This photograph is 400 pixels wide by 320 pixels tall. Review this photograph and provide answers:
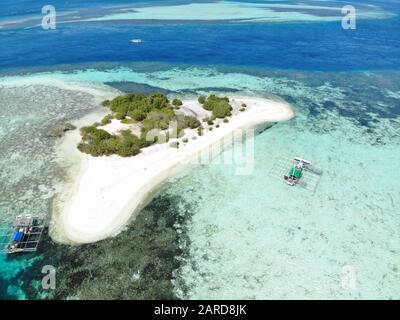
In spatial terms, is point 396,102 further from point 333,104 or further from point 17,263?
point 17,263

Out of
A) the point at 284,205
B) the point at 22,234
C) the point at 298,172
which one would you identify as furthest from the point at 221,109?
the point at 22,234

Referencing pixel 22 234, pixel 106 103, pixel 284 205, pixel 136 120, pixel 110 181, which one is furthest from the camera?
pixel 106 103

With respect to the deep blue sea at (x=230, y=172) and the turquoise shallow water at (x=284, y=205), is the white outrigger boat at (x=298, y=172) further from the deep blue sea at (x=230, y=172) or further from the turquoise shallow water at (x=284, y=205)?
the deep blue sea at (x=230, y=172)

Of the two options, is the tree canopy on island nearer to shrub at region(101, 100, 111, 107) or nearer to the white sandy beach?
shrub at region(101, 100, 111, 107)

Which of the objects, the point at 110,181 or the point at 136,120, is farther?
the point at 136,120

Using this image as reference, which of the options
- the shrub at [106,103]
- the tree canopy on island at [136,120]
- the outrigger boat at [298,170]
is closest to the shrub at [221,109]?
the tree canopy on island at [136,120]

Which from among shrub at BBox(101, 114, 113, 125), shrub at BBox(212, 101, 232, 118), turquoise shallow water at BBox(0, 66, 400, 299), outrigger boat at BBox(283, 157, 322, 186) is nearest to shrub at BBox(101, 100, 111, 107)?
turquoise shallow water at BBox(0, 66, 400, 299)

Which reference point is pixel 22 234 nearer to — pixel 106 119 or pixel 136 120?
pixel 106 119
